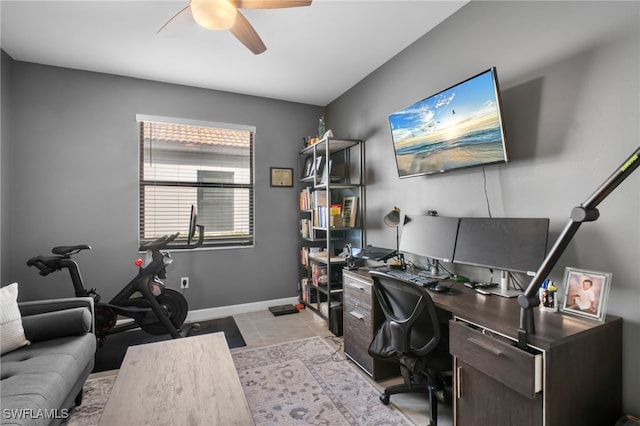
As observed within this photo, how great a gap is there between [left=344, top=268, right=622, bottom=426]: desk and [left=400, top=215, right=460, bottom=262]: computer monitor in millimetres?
598

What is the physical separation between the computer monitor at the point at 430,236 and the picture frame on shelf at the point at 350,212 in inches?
31.0

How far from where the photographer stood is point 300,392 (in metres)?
2.06

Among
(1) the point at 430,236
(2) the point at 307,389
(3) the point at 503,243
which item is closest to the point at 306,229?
(1) the point at 430,236

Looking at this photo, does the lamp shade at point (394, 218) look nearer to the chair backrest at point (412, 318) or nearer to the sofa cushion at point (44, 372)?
the chair backrest at point (412, 318)

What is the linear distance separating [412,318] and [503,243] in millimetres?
692

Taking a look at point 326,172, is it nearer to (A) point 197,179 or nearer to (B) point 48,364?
(A) point 197,179

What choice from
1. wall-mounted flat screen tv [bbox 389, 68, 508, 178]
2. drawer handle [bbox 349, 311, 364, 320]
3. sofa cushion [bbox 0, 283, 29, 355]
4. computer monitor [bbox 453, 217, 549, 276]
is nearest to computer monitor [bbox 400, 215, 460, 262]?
computer monitor [bbox 453, 217, 549, 276]

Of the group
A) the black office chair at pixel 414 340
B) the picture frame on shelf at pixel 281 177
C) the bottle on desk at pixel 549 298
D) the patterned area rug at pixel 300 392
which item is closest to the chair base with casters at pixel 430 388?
the black office chair at pixel 414 340

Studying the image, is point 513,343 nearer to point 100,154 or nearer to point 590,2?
point 590,2

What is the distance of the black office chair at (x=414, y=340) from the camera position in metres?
1.64

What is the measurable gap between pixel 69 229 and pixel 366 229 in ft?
9.94

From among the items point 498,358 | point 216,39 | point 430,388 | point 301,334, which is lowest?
point 301,334

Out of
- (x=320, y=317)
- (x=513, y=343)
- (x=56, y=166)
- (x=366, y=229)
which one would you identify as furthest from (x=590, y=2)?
(x=56, y=166)

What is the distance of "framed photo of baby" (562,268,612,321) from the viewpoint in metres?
1.32
